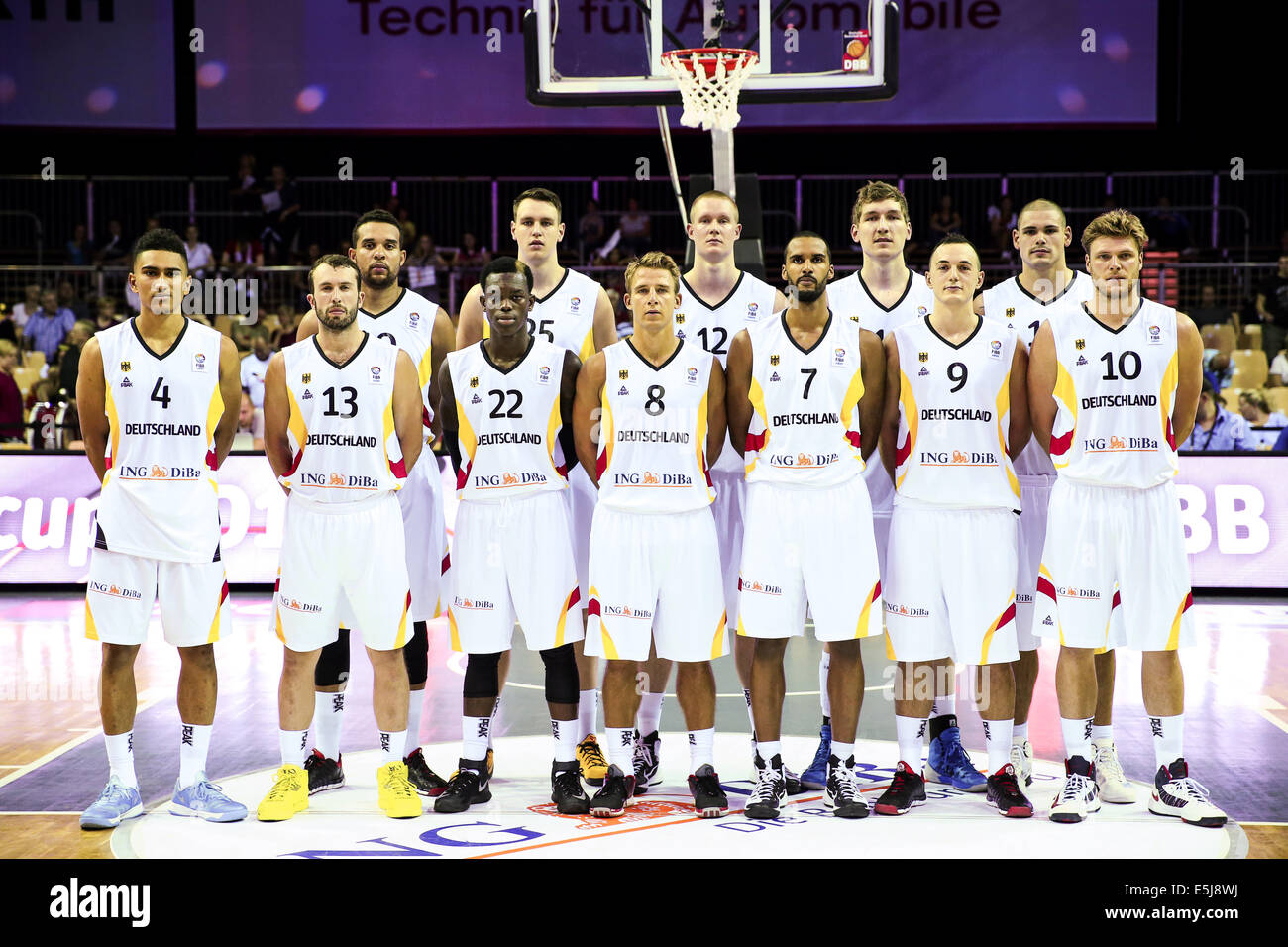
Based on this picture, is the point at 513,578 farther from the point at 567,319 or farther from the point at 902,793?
the point at 902,793

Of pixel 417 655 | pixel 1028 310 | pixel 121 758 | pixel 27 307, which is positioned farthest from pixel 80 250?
pixel 1028 310

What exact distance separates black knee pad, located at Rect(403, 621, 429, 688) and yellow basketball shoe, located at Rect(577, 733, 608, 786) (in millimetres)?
826

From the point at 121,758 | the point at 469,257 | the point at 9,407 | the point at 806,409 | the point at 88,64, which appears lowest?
the point at 121,758

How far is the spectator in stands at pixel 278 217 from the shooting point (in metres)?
17.0

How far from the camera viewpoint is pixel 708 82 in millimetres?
8234

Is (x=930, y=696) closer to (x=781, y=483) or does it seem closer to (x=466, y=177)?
(x=781, y=483)

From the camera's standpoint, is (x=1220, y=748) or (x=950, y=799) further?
(x=1220, y=748)

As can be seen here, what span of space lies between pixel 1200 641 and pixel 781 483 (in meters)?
5.15

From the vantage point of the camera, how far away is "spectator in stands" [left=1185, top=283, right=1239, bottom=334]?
1523 cm

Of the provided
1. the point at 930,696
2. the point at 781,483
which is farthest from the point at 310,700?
the point at 930,696

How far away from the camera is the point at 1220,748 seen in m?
6.84

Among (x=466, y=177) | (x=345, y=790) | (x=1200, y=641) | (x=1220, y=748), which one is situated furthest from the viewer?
(x=466, y=177)

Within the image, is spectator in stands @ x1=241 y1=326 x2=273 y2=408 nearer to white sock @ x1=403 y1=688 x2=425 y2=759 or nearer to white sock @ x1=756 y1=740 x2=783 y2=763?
white sock @ x1=403 y1=688 x2=425 y2=759

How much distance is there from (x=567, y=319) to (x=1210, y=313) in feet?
36.4
